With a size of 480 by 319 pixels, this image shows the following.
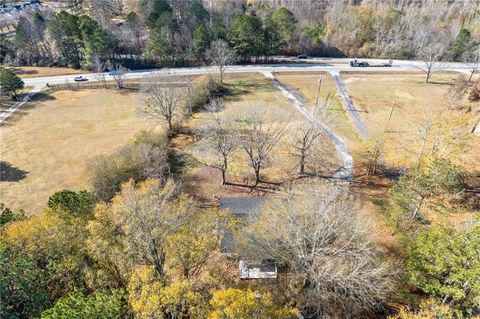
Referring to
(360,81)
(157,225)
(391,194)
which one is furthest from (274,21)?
(157,225)

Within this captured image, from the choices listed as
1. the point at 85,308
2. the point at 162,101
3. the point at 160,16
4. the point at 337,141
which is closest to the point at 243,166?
the point at 337,141

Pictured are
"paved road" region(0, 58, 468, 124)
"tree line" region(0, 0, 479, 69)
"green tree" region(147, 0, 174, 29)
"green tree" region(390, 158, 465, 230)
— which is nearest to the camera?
"green tree" region(390, 158, 465, 230)

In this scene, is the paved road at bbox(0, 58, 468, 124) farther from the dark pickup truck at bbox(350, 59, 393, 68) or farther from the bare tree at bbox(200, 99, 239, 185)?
the bare tree at bbox(200, 99, 239, 185)

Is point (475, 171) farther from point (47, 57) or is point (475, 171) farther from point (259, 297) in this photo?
point (47, 57)

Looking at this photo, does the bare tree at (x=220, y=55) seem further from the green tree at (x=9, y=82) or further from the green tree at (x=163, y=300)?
the green tree at (x=163, y=300)

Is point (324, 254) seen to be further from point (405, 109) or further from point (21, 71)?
point (21, 71)

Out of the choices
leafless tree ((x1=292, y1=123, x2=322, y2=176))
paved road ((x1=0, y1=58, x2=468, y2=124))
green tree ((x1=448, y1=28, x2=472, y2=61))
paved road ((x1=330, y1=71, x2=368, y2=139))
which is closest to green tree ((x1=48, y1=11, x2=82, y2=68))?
paved road ((x1=0, y1=58, x2=468, y2=124))
